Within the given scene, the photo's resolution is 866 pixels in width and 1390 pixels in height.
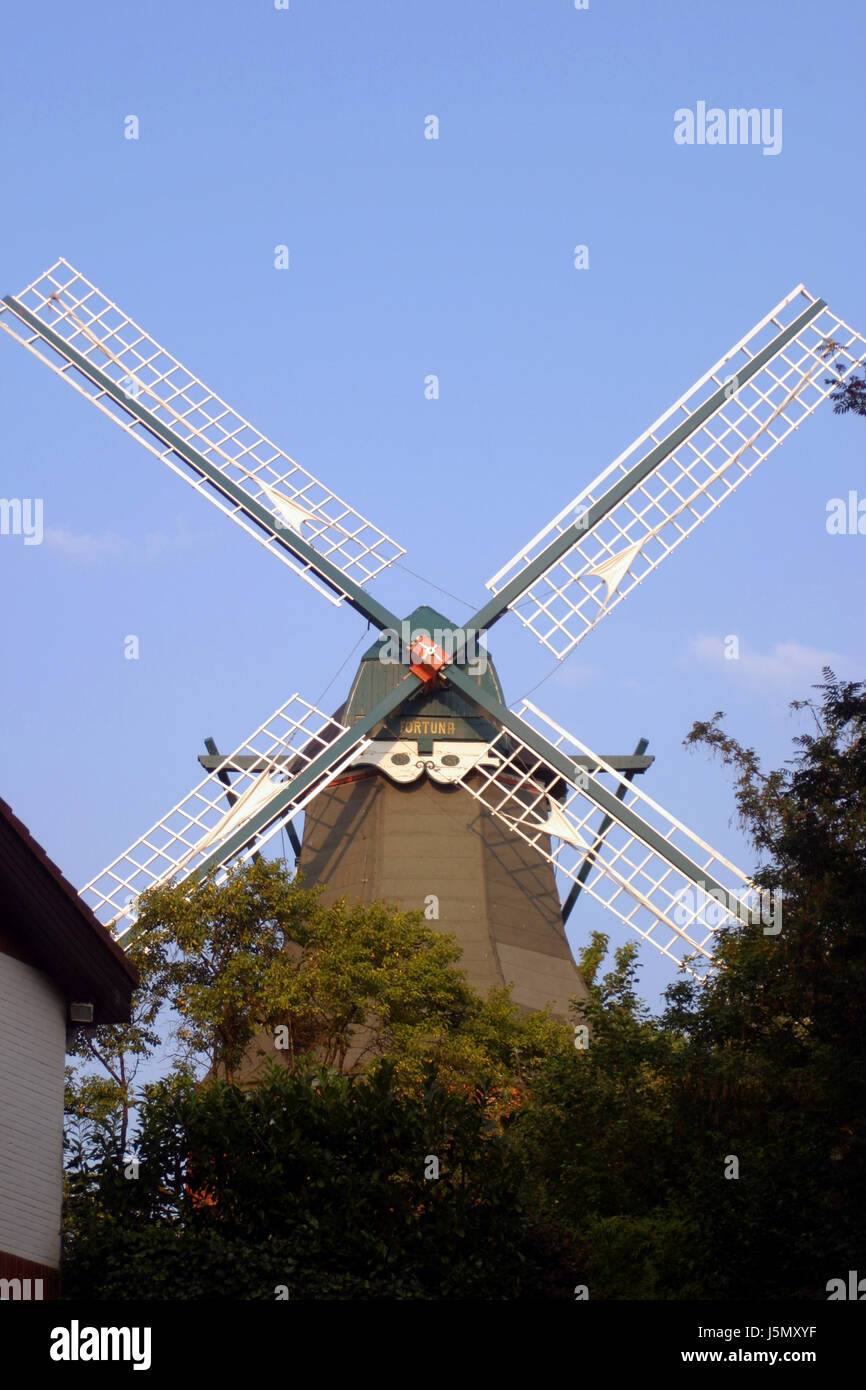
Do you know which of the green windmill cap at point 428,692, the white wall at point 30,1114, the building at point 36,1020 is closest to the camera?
the building at point 36,1020

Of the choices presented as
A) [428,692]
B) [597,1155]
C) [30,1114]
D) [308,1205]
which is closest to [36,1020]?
[30,1114]

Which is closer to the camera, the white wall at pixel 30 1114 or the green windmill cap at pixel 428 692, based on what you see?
the white wall at pixel 30 1114

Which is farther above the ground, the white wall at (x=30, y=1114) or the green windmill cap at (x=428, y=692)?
the green windmill cap at (x=428, y=692)

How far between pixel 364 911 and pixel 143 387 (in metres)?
10.3

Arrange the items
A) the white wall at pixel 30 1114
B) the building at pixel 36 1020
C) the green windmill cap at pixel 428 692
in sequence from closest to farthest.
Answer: the building at pixel 36 1020, the white wall at pixel 30 1114, the green windmill cap at pixel 428 692

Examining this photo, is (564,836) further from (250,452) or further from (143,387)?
(143,387)

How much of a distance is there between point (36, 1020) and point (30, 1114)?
79cm

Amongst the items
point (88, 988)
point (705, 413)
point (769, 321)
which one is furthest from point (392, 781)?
point (88, 988)

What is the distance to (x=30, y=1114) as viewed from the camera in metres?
15.6

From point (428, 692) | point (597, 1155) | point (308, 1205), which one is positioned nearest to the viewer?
point (308, 1205)

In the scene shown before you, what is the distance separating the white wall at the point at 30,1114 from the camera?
15.2 meters

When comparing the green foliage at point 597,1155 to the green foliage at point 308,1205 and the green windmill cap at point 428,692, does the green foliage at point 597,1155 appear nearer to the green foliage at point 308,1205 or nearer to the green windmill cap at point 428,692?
the green foliage at point 308,1205

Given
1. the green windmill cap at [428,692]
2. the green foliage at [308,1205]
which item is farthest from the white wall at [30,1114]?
the green windmill cap at [428,692]

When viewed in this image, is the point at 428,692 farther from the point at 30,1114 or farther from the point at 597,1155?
the point at 30,1114
